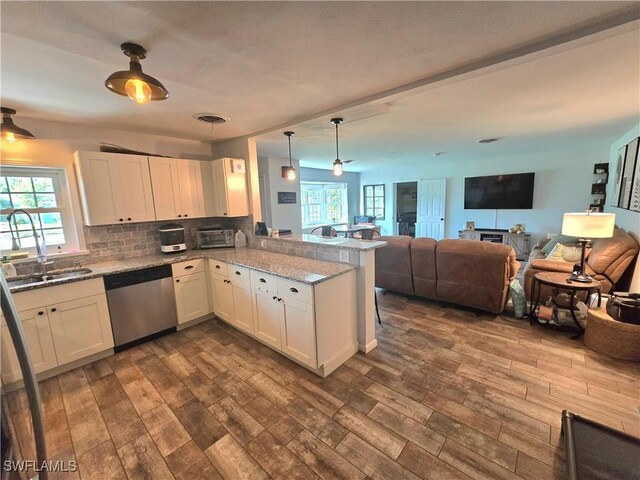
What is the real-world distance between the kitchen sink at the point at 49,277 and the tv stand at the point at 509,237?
6.49 meters

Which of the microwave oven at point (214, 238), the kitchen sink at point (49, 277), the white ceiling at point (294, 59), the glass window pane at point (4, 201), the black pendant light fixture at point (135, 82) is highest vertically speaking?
the white ceiling at point (294, 59)

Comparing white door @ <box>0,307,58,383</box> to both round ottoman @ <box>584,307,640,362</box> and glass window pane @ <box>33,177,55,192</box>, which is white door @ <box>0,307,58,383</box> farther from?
round ottoman @ <box>584,307,640,362</box>

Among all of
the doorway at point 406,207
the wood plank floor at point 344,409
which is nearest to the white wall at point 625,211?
the wood plank floor at point 344,409

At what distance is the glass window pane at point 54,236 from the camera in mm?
2852

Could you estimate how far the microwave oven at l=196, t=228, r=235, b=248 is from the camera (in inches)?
147

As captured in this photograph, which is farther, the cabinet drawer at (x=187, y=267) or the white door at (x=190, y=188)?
the white door at (x=190, y=188)

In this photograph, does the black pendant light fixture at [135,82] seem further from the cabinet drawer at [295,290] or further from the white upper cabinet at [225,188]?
the white upper cabinet at [225,188]

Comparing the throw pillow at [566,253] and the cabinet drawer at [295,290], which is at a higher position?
the cabinet drawer at [295,290]

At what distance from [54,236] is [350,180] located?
6.93 meters

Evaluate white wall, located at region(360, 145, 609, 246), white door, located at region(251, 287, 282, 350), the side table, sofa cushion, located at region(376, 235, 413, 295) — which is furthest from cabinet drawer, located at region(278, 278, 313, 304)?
white wall, located at region(360, 145, 609, 246)

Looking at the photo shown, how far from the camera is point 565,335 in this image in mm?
2811

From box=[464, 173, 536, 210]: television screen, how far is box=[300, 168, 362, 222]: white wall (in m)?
3.12

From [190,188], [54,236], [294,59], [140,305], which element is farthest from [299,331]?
[54,236]

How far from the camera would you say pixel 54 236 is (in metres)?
2.90
